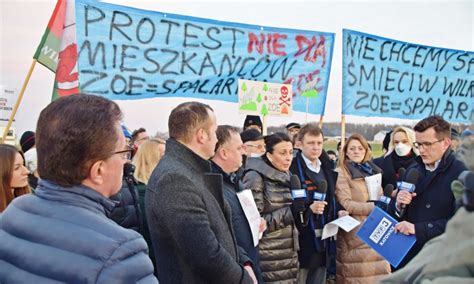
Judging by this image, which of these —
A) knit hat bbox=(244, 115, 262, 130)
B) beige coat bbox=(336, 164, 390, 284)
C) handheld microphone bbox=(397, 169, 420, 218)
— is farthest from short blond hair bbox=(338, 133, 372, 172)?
knit hat bbox=(244, 115, 262, 130)

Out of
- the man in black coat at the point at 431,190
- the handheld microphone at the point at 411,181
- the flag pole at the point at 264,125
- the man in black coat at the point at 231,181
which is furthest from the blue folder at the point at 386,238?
the flag pole at the point at 264,125

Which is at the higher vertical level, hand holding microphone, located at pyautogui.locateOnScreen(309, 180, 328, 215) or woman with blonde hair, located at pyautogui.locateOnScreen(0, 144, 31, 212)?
woman with blonde hair, located at pyautogui.locateOnScreen(0, 144, 31, 212)

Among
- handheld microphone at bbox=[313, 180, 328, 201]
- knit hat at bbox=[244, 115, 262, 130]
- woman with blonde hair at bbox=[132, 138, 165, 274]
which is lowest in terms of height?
handheld microphone at bbox=[313, 180, 328, 201]

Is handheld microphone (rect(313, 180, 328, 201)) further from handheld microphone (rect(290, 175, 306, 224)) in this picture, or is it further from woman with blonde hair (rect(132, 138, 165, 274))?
woman with blonde hair (rect(132, 138, 165, 274))

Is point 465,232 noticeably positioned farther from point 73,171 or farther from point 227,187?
point 227,187

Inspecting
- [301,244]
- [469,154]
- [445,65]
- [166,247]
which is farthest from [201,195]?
[445,65]

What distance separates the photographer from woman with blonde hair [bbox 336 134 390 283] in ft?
17.3

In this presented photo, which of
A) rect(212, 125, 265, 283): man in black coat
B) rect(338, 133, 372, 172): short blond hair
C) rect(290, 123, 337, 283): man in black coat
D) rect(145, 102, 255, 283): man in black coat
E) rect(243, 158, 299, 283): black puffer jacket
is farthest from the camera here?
rect(338, 133, 372, 172): short blond hair

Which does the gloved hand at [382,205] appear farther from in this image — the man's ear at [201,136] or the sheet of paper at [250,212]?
the man's ear at [201,136]

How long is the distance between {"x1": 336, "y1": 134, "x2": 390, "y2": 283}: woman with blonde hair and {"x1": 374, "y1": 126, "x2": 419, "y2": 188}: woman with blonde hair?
0.93 metres

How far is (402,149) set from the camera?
6.45m

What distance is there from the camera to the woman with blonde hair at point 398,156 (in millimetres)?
6336

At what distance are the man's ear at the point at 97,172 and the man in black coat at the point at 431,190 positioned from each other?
3127mm

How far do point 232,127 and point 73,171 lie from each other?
93.7 inches
